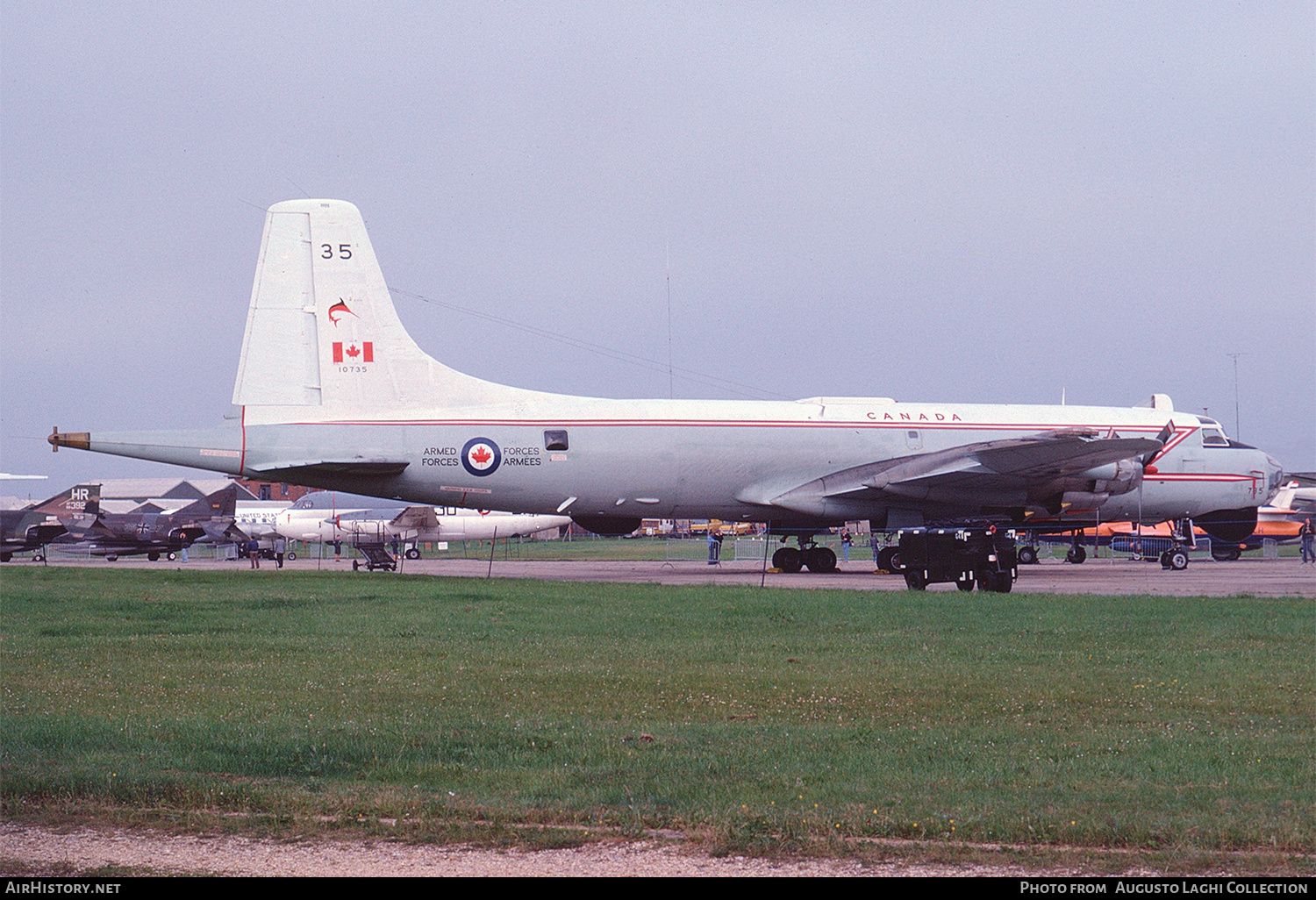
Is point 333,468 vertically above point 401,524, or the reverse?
point 333,468

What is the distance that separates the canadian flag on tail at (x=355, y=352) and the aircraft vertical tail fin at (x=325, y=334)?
20 mm

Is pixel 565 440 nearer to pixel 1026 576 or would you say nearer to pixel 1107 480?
pixel 1026 576

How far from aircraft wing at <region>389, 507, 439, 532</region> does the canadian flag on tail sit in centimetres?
2726

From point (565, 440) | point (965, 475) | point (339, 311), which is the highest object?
point (339, 311)

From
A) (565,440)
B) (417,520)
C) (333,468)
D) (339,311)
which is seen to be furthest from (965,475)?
(417,520)

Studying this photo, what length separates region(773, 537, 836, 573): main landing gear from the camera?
3650cm

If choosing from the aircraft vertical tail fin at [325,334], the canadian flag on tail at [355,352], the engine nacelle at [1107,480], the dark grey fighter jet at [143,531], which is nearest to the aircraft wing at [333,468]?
the aircraft vertical tail fin at [325,334]

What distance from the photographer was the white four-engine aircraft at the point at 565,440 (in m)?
27.3

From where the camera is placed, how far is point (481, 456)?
27953mm

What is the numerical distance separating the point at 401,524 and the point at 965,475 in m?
31.8

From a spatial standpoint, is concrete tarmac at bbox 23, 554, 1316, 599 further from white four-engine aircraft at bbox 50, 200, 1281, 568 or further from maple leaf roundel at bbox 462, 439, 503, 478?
maple leaf roundel at bbox 462, 439, 503, 478

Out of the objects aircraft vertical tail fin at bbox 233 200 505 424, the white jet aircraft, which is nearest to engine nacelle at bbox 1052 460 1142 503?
aircraft vertical tail fin at bbox 233 200 505 424

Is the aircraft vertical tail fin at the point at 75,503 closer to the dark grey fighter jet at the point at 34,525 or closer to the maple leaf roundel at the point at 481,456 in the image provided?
the dark grey fighter jet at the point at 34,525

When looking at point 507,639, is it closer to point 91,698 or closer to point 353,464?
point 91,698
